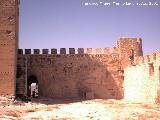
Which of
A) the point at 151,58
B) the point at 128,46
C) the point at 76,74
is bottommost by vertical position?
the point at 76,74

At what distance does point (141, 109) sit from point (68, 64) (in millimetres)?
11490

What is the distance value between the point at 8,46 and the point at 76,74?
7.22m

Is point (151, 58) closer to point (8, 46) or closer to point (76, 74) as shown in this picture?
point (8, 46)

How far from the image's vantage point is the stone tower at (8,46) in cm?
2020

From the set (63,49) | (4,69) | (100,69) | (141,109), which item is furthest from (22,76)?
(141,109)

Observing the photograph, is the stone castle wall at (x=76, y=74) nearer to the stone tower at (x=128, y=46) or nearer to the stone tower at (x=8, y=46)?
the stone tower at (x=128, y=46)

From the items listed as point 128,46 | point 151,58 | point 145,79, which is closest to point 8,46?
point 145,79

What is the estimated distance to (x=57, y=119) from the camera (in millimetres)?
Answer: 13906

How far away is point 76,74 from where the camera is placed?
1023 inches

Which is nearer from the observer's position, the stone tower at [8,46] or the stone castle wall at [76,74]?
the stone tower at [8,46]

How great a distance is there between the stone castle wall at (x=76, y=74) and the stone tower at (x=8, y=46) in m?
5.30

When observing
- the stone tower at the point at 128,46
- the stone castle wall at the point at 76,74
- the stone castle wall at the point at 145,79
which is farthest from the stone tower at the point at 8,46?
the stone tower at the point at 128,46

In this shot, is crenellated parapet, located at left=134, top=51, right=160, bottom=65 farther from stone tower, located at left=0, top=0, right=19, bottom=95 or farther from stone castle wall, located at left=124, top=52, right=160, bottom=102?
stone tower, located at left=0, top=0, right=19, bottom=95

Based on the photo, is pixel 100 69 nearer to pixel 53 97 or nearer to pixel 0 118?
pixel 53 97
